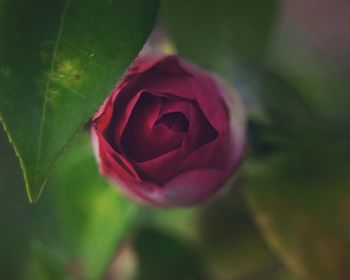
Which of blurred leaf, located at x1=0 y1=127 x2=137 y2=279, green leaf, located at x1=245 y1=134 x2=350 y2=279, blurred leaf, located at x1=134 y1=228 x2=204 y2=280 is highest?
green leaf, located at x1=245 y1=134 x2=350 y2=279

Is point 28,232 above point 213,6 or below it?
below

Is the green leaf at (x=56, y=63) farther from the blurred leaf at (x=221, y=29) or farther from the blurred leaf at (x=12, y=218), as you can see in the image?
the blurred leaf at (x=12, y=218)

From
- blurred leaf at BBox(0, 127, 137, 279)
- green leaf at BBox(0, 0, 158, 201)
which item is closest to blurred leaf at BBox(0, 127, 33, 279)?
blurred leaf at BBox(0, 127, 137, 279)

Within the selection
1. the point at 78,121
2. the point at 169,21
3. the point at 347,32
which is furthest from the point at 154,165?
the point at 347,32

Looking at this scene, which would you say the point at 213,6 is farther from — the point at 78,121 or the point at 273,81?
the point at 78,121

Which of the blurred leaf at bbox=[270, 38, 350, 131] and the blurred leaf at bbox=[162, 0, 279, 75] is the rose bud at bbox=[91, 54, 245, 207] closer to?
the blurred leaf at bbox=[162, 0, 279, 75]

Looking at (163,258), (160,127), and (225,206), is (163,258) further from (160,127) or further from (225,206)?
(160,127)
